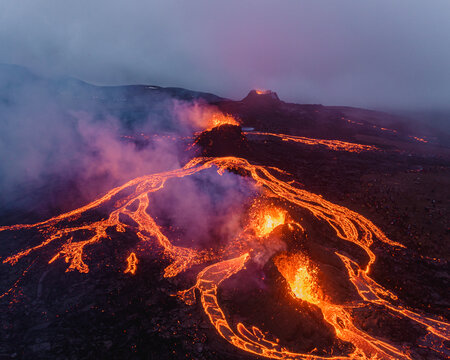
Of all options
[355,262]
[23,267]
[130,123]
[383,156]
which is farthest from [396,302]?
[130,123]

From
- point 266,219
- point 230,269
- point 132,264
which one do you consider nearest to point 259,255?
point 230,269

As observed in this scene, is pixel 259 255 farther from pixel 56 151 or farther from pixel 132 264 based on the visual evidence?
pixel 56 151

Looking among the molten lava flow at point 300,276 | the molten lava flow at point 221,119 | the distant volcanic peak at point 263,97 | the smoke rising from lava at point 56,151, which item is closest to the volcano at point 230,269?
the molten lava flow at point 300,276

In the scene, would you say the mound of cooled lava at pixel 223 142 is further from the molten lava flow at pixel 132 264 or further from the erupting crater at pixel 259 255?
the molten lava flow at pixel 132 264

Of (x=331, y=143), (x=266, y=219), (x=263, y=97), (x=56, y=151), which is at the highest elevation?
(x=263, y=97)

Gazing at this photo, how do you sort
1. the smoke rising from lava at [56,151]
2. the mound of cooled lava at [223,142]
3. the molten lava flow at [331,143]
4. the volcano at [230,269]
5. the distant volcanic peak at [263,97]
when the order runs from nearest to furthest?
the volcano at [230,269] → the smoke rising from lava at [56,151] → the mound of cooled lava at [223,142] → the molten lava flow at [331,143] → the distant volcanic peak at [263,97]

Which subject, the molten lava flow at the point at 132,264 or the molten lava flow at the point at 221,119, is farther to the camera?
the molten lava flow at the point at 221,119
